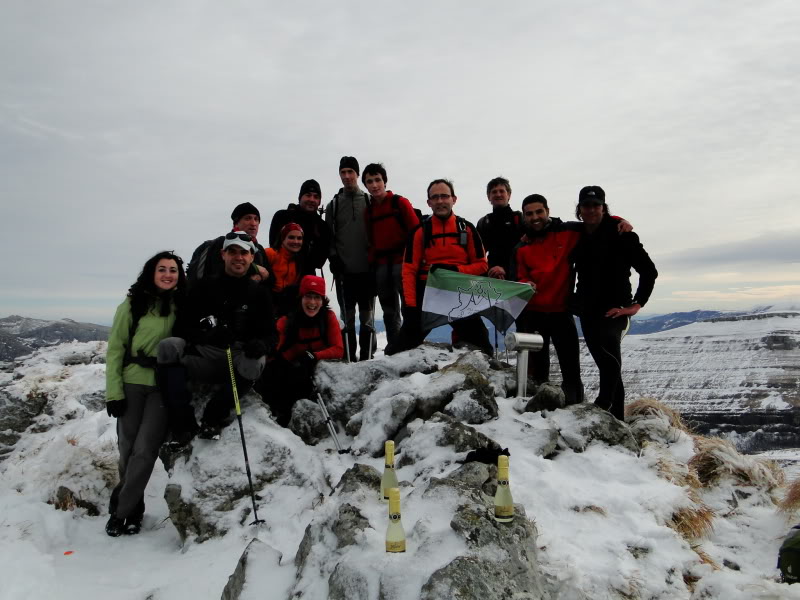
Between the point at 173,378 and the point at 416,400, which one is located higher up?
the point at 173,378

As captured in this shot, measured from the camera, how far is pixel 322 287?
1019 cm

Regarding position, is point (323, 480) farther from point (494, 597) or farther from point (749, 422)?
point (749, 422)

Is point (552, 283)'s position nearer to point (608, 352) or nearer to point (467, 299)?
point (608, 352)

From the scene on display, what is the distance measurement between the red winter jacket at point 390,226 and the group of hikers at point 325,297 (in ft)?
0.09

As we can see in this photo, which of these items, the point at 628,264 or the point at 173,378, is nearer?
the point at 173,378

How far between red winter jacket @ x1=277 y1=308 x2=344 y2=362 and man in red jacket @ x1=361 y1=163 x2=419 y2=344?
1717 mm

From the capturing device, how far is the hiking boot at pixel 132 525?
8055 mm

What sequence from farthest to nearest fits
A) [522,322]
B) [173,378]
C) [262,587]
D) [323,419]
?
1. [522,322]
2. [323,419]
3. [173,378]
4. [262,587]

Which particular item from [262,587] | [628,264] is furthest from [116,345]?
[628,264]

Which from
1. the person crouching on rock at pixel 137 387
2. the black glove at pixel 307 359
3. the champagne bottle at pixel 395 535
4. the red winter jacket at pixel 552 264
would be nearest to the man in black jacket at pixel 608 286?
the red winter jacket at pixel 552 264

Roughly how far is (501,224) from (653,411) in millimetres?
5026

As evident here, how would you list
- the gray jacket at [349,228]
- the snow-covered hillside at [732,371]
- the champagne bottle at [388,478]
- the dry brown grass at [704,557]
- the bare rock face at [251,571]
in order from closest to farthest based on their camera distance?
the bare rock face at [251,571] → the champagne bottle at [388,478] → the dry brown grass at [704,557] → the gray jacket at [349,228] → the snow-covered hillside at [732,371]

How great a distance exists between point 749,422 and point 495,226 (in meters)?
121

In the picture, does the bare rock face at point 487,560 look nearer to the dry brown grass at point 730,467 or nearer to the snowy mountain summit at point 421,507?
the snowy mountain summit at point 421,507
